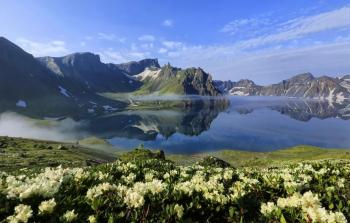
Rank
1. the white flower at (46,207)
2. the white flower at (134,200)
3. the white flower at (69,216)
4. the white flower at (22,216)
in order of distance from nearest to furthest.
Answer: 1. the white flower at (22,216)
2. the white flower at (69,216)
3. the white flower at (46,207)
4. the white flower at (134,200)

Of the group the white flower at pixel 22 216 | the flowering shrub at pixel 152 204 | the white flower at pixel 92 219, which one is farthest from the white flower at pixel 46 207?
the white flower at pixel 92 219

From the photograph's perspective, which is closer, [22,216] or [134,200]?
[22,216]

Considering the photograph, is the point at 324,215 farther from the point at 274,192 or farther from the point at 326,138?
the point at 326,138

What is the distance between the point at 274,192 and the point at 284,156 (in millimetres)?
113161

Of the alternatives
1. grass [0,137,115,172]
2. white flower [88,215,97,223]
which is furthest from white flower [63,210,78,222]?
grass [0,137,115,172]

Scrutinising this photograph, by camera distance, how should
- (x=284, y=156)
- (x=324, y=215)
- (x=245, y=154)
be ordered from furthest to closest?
(x=245, y=154), (x=284, y=156), (x=324, y=215)

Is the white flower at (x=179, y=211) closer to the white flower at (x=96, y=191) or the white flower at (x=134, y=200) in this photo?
the white flower at (x=134, y=200)

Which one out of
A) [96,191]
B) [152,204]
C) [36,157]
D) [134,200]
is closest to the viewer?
[134,200]

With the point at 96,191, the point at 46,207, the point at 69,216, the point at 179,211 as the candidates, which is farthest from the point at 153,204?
the point at 46,207

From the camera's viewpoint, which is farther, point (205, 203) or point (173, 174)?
point (173, 174)

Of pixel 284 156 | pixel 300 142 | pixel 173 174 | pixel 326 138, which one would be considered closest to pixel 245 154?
pixel 284 156

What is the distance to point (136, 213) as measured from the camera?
20.4ft

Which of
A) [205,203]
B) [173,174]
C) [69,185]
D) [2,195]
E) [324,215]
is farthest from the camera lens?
[173,174]

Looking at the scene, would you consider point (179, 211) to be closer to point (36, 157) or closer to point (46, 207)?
point (46, 207)
